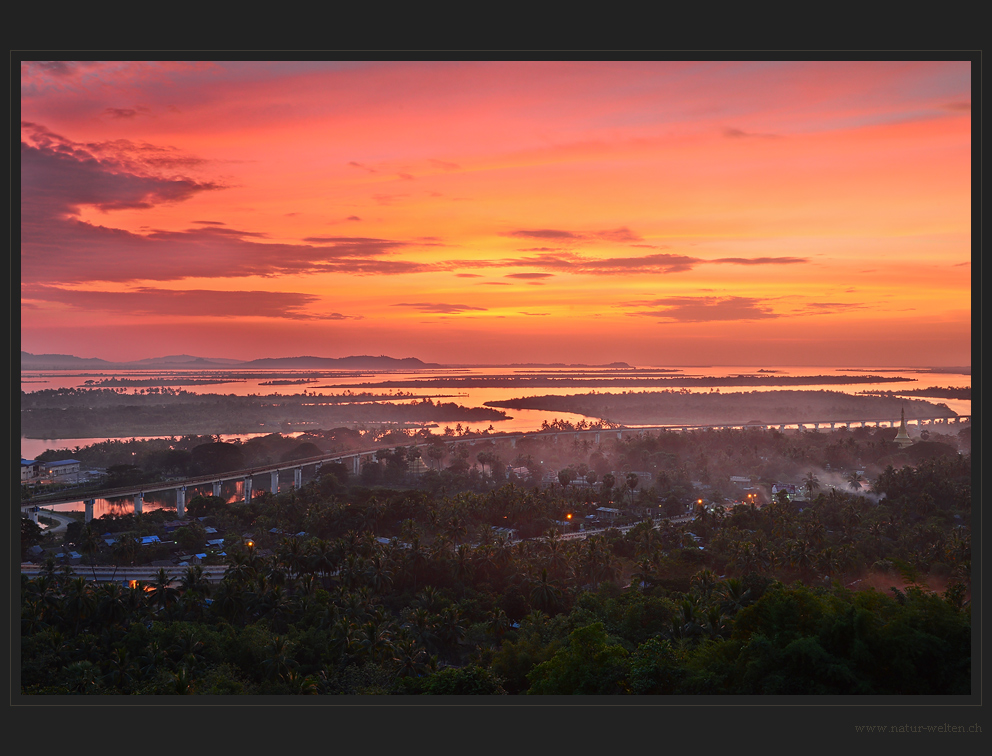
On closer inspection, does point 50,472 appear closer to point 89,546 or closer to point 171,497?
point 171,497

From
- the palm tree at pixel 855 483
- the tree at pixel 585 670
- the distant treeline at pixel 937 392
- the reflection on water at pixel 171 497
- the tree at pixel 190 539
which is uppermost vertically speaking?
the distant treeline at pixel 937 392

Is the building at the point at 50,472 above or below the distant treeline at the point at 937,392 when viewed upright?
below

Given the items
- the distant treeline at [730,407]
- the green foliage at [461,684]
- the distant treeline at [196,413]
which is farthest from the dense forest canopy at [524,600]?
the distant treeline at [730,407]

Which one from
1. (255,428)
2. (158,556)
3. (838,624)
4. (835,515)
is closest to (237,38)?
(838,624)

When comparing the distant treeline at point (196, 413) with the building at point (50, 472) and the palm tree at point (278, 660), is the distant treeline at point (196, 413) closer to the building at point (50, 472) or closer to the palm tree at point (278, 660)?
the building at point (50, 472)

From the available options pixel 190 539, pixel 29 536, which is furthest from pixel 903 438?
pixel 29 536

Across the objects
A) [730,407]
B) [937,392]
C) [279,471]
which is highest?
[937,392]

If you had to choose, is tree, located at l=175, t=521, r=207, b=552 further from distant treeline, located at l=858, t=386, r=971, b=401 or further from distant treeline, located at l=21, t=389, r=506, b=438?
distant treeline, located at l=858, t=386, r=971, b=401
